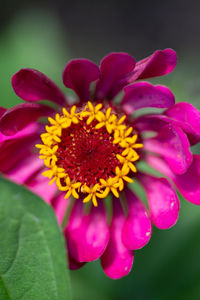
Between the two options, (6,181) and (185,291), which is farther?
(185,291)

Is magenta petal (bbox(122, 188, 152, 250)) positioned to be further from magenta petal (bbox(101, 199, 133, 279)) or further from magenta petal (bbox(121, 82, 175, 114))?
magenta petal (bbox(121, 82, 175, 114))

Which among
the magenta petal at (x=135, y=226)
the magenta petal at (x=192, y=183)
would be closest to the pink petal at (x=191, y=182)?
the magenta petal at (x=192, y=183)

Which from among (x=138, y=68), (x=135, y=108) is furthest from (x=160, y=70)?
(x=135, y=108)

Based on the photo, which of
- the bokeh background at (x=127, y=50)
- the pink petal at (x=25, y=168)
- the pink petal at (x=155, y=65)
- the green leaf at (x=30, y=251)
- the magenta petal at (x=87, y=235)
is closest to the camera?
the green leaf at (x=30, y=251)

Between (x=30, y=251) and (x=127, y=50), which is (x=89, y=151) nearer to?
(x=30, y=251)

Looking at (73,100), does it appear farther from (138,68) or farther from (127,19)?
(127,19)

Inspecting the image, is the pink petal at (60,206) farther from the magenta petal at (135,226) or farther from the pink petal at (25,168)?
the magenta petal at (135,226)

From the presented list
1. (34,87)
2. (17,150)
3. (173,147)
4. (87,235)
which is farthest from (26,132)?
(173,147)
